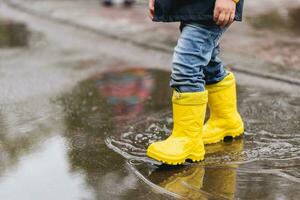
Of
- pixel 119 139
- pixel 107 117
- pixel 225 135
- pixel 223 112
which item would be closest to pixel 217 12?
pixel 223 112

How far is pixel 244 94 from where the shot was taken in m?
4.77

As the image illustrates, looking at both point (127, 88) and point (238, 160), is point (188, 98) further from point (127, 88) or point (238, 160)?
point (127, 88)

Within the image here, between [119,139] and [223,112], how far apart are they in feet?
2.09

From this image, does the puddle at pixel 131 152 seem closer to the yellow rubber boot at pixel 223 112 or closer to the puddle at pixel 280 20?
the yellow rubber boot at pixel 223 112

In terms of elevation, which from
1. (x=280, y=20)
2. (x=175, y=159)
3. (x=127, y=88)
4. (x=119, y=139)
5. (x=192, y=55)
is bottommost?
(x=280, y=20)

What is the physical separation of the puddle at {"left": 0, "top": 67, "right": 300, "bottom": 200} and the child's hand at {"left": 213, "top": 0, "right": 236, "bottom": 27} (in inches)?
29.1

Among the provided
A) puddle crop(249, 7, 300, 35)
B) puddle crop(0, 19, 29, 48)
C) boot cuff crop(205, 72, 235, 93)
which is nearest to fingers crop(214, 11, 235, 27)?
boot cuff crop(205, 72, 235, 93)

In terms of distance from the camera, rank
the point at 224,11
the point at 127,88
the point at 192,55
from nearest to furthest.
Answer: the point at 224,11, the point at 192,55, the point at 127,88

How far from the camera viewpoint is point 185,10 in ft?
10.8

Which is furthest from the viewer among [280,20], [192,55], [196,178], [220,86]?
[280,20]

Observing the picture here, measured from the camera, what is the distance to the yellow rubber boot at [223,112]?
3.70 metres

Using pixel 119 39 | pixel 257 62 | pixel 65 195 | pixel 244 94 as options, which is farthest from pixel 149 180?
pixel 119 39

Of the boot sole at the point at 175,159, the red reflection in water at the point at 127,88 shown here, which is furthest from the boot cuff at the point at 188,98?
the red reflection in water at the point at 127,88

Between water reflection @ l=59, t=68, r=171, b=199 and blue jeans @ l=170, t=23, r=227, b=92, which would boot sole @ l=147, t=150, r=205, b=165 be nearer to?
water reflection @ l=59, t=68, r=171, b=199
